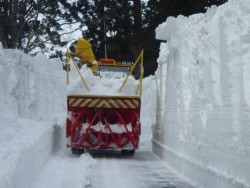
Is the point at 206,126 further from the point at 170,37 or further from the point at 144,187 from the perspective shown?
the point at 170,37

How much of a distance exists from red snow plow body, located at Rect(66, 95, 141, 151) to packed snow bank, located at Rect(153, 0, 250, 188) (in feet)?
4.09

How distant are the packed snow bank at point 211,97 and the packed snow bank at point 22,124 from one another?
2807mm

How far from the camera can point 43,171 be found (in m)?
8.73

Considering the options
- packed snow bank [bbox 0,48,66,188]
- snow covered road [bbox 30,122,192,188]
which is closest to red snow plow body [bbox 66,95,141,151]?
snow covered road [bbox 30,122,192,188]

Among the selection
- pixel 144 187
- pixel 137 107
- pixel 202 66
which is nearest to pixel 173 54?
pixel 137 107

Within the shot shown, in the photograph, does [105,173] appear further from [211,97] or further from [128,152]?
[128,152]

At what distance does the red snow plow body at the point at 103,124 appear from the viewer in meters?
11.9

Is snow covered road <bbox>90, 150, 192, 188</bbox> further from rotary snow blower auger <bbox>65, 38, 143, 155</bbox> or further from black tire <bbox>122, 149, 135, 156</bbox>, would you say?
rotary snow blower auger <bbox>65, 38, 143, 155</bbox>

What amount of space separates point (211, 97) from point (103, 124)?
17.6 ft

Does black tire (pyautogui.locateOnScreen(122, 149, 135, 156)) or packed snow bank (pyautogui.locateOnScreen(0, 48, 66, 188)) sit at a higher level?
packed snow bank (pyautogui.locateOnScreen(0, 48, 66, 188))

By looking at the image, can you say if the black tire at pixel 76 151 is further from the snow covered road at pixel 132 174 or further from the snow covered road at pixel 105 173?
the snow covered road at pixel 132 174

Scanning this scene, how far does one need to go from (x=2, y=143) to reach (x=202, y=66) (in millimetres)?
3543

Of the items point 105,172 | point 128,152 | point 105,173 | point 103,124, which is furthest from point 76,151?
point 105,173

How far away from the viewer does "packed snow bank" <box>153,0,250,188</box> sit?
5.77 metres
